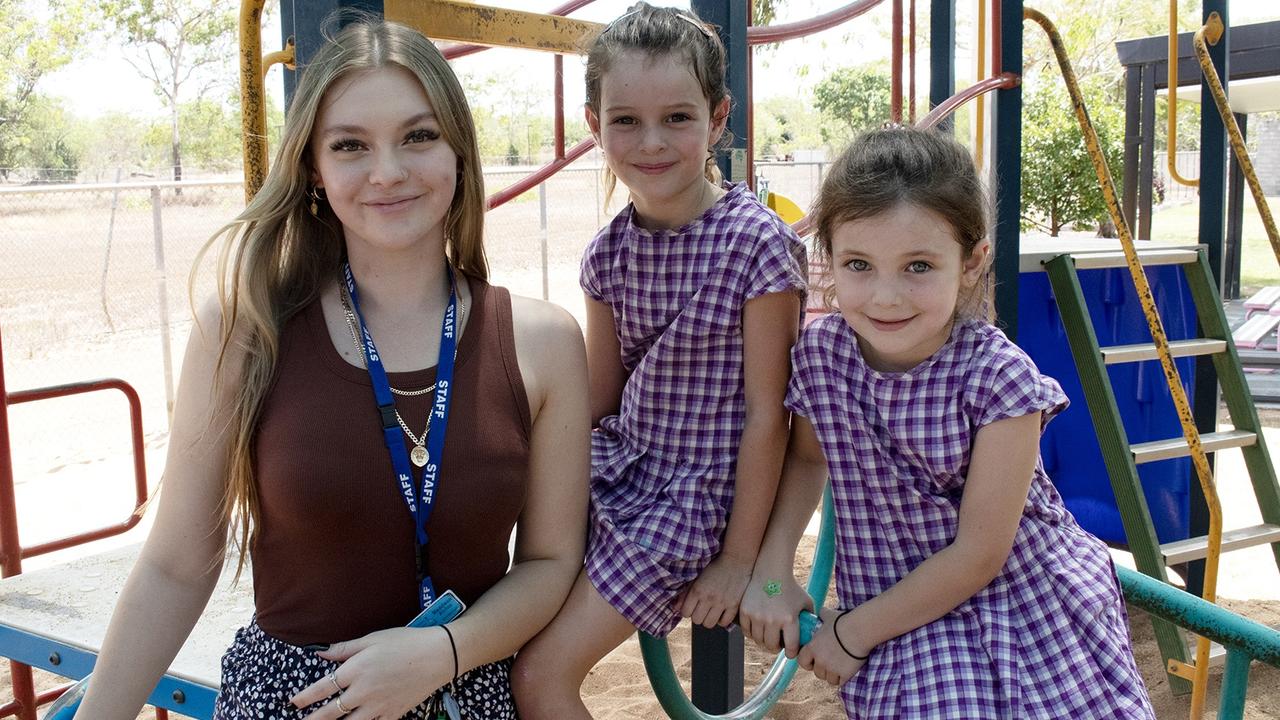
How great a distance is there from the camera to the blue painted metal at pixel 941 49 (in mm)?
4820

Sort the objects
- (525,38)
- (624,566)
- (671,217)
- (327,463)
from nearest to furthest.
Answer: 1. (327,463)
2. (624,566)
3. (671,217)
4. (525,38)

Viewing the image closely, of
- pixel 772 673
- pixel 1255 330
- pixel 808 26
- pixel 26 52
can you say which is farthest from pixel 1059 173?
pixel 26 52

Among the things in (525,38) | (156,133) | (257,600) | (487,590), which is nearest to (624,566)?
(487,590)

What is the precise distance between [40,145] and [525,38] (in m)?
20.9

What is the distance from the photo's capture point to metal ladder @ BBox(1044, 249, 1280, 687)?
3.63 m

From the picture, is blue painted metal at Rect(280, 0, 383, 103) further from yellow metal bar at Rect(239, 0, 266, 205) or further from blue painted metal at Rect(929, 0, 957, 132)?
blue painted metal at Rect(929, 0, 957, 132)

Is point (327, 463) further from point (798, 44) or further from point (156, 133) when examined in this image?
point (798, 44)

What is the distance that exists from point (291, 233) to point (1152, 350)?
3.11 meters

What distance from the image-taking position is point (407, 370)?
1541 millimetres

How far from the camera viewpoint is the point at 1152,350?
12.3ft

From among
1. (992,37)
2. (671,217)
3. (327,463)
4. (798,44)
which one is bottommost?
(327,463)

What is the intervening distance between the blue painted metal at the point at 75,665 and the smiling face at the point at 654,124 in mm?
1178

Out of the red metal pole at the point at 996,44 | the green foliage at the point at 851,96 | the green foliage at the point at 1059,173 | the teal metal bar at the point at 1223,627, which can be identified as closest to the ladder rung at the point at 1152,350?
the red metal pole at the point at 996,44

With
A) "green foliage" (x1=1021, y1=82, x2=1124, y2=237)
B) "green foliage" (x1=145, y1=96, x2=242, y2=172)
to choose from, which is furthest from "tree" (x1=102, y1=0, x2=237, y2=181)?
"green foliage" (x1=1021, y1=82, x2=1124, y2=237)
